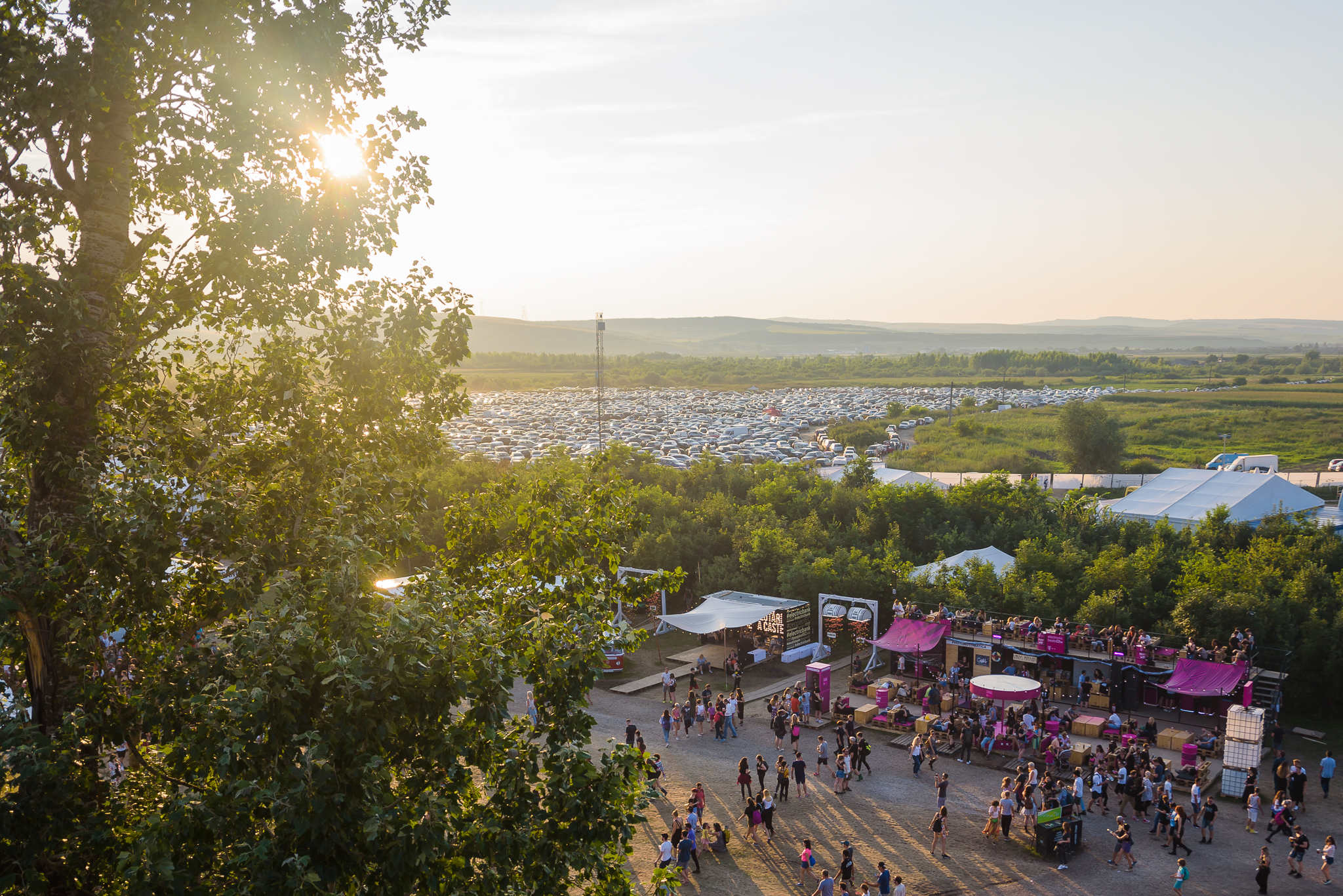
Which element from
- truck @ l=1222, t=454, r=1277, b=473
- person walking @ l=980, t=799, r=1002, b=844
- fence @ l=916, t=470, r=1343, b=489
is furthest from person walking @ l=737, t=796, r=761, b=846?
truck @ l=1222, t=454, r=1277, b=473

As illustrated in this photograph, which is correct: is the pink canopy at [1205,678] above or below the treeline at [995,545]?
below

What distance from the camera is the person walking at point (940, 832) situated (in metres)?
17.7

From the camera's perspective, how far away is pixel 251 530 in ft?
24.4

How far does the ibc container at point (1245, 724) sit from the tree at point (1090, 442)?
5624 centimetres

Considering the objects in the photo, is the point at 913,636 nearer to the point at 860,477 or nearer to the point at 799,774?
the point at 799,774

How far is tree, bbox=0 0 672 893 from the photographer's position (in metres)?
5.95

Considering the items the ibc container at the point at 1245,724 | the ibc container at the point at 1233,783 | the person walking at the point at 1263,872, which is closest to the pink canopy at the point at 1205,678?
the ibc container at the point at 1245,724

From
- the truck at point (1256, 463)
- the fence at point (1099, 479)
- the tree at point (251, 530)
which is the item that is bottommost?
the fence at point (1099, 479)

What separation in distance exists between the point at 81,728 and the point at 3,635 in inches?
41.3

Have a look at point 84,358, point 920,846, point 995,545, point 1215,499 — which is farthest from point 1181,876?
point 1215,499

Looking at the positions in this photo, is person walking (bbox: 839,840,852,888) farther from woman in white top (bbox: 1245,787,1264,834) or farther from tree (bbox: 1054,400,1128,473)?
tree (bbox: 1054,400,1128,473)

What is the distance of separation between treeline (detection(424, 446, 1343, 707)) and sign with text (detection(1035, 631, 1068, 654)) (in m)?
2.48

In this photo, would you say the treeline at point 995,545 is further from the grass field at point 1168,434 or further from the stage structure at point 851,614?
the grass field at point 1168,434

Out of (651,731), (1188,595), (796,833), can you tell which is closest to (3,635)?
(796,833)
